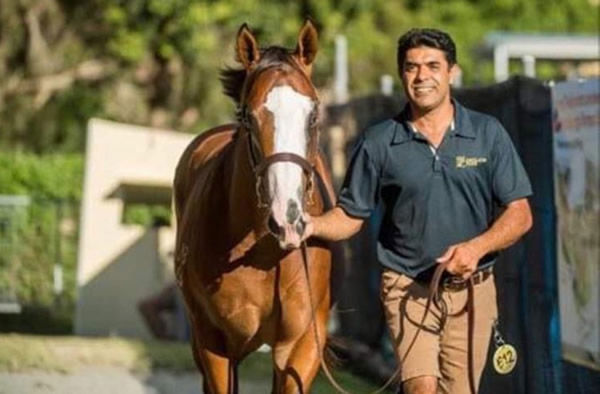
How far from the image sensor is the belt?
7.62m

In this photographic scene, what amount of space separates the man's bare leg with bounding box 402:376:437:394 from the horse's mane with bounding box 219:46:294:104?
1.52m

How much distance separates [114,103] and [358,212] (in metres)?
26.0

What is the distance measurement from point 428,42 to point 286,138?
0.71 m

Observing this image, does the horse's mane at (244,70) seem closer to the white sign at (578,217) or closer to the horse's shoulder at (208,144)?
the horse's shoulder at (208,144)

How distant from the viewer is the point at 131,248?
68.3 ft

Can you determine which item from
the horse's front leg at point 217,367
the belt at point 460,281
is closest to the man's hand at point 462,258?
the belt at point 460,281

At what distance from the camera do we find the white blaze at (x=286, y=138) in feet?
24.3

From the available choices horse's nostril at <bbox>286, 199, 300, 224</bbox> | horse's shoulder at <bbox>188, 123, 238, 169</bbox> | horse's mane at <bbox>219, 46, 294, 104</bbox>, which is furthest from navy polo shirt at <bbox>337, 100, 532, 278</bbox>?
horse's shoulder at <bbox>188, 123, 238, 169</bbox>

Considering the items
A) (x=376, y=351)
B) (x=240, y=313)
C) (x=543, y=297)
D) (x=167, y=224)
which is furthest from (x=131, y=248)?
(x=240, y=313)

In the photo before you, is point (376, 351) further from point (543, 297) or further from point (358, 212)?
point (358, 212)

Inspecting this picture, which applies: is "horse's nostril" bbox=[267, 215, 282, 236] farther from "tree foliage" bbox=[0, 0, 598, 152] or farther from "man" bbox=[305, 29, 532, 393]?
"tree foliage" bbox=[0, 0, 598, 152]

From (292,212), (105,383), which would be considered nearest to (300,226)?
(292,212)

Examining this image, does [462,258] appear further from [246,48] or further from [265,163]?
[246,48]

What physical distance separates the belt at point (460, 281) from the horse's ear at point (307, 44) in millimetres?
1297
